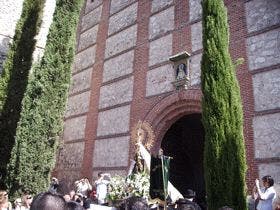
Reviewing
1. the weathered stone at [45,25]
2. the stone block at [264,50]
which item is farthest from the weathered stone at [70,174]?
the stone block at [264,50]

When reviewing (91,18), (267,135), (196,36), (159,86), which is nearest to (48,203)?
(267,135)

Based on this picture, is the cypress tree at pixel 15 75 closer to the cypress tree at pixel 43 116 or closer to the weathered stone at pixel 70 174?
the cypress tree at pixel 43 116

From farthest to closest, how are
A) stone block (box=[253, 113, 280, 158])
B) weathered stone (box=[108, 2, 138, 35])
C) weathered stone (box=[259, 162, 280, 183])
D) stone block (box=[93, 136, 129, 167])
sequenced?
weathered stone (box=[108, 2, 138, 35]) < stone block (box=[93, 136, 129, 167]) < stone block (box=[253, 113, 280, 158]) < weathered stone (box=[259, 162, 280, 183])

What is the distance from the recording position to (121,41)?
44.8ft

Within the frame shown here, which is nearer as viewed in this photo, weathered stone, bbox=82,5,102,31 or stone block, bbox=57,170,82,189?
stone block, bbox=57,170,82,189

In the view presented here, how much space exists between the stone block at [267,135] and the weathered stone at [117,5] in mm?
7946

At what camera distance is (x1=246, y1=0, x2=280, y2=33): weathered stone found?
910 cm

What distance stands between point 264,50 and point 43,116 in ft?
20.1

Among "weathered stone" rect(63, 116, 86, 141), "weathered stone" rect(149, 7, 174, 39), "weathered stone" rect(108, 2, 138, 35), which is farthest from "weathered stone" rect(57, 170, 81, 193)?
"weathered stone" rect(149, 7, 174, 39)

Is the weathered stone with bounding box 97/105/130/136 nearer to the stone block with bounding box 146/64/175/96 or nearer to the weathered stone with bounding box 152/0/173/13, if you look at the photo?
the stone block with bounding box 146/64/175/96

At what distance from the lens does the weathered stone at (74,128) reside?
14.0 meters

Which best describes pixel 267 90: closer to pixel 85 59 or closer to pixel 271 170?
pixel 271 170

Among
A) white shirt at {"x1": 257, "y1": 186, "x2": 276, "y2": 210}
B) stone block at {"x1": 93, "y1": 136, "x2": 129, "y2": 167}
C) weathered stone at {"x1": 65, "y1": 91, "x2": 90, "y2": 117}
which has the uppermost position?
weathered stone at {"x1": 65, "y1": 91, "x2": 90, "y2": 117}

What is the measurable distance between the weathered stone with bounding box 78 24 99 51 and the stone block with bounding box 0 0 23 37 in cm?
300
